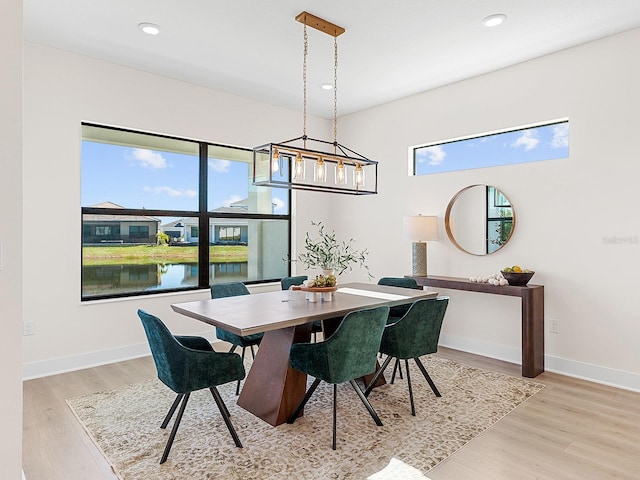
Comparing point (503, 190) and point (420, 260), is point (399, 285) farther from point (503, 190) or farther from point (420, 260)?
point (503, 190)

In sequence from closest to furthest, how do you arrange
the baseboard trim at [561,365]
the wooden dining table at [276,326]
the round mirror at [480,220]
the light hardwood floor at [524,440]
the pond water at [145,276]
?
the light hardwood floor at [524,440]
the wooden dining table at [276,326]
the baseboard trim at [561,365]
the pond water at [145,276]
the round mirror at [480,220]

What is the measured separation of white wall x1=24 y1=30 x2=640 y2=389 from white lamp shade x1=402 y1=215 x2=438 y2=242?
219 mm

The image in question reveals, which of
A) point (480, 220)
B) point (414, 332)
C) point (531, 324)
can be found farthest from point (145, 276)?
point (531, 324)

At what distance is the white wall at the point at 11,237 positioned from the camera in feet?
5.93

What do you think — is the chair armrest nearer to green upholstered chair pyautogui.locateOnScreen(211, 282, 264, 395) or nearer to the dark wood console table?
green upholstered chair pyautogui.locateOnScreen(211, 282, 264, 395)

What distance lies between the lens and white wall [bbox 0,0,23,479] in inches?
71.1

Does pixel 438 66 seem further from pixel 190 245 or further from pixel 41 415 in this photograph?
pixel 41 415

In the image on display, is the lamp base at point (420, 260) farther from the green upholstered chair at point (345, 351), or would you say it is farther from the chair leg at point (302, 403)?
the chair leg at point (302, 403)

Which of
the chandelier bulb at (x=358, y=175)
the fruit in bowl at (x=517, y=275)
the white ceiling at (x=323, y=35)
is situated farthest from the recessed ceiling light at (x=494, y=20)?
the fruit in bowl at (x=517, y=275)

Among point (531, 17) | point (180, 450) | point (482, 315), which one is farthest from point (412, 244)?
point (180, 450)

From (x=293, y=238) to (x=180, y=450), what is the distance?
355cm

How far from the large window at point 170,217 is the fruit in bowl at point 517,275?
286 cm

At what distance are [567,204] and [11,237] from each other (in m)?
4.16

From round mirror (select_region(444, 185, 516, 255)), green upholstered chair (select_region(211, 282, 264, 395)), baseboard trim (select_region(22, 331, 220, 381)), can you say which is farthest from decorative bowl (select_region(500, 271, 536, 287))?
baseboard trim (select_region(22, 331, 220, 381))
